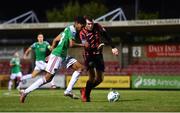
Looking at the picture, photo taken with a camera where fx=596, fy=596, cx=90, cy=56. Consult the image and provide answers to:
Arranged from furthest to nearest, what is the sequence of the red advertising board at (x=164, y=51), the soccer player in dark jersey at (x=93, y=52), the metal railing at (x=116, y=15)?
1. the red advertising board at (x=164, y=51)
2. the metal railing at (x=116, y=15)
3. the soccer player in dark jersey at (x=93, y=52)

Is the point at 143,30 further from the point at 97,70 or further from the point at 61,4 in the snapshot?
the point at 97,70

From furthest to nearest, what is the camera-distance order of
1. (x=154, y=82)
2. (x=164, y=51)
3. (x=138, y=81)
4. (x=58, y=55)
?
(x=164, y=51)
(x=138, y=81)
(x=154, y=82)
(x=58, y=55)

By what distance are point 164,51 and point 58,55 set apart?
24.6m

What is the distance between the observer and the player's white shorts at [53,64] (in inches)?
631

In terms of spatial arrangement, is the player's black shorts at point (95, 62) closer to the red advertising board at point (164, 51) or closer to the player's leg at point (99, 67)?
the player's leg at point (99, 67)

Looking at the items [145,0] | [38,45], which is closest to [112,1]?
[145,0]

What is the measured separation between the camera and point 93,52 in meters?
16.6

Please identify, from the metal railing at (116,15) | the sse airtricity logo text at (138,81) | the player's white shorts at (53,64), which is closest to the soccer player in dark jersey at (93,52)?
the player's white shorts at (53,64)

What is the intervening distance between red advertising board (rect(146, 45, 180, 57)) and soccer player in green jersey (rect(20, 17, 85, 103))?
24182 millimetres

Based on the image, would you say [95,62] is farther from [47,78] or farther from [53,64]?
[47,78]

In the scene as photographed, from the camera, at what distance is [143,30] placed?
40312mm

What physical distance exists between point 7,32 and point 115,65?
27.1 feet

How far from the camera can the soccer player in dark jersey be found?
16.5 metres

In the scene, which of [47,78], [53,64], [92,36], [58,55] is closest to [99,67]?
[92,36]
